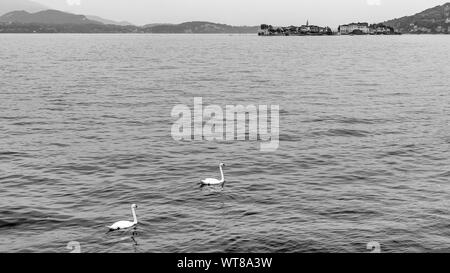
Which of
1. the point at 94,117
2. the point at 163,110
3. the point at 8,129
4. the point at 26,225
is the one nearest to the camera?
the point at 26,225

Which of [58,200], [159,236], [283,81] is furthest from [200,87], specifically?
[159,236]

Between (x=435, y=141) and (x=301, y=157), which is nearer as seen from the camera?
(x=301, y=157)

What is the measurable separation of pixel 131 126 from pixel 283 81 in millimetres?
45738

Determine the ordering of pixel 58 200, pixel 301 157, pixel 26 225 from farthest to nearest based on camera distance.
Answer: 1. pixel 301 157
2. pixel 58 200
3. pixel 26 225

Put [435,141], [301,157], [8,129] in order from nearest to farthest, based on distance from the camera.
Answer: [301,157] < [435,141] < [8,129]

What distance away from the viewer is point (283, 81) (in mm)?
88188

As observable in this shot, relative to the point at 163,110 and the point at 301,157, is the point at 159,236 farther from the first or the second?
the point at 163,110

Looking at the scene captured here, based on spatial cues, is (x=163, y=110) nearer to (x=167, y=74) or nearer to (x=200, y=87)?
(x=200, y=87)

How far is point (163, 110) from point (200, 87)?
23071 mm
